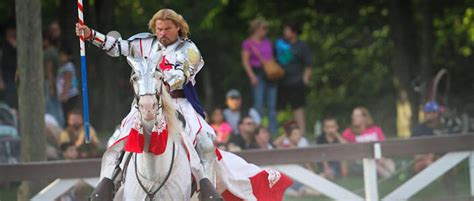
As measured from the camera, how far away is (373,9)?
2475 centimetres

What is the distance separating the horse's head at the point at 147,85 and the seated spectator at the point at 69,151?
6231 mm

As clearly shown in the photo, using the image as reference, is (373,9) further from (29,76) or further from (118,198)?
(118,198)

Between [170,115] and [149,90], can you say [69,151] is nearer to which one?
[170,115]

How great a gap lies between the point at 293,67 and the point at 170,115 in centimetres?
995

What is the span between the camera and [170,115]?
966 cm

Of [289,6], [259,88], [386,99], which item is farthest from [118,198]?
[386,99]

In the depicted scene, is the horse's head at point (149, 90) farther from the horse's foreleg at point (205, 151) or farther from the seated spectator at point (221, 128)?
the seated spectator at point (221, 128)

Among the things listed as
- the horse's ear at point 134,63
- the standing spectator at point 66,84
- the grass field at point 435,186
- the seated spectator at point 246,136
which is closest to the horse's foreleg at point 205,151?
the horse's ear at point 134,63

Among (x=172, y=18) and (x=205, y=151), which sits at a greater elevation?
(x=172, y=18)

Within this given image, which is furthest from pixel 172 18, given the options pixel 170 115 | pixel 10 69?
pixel 10 69

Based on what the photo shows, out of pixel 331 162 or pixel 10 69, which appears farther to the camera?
pixel 10 69

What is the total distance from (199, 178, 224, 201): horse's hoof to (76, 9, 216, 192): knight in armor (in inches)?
4.5

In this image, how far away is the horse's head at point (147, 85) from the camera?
29.7 ft

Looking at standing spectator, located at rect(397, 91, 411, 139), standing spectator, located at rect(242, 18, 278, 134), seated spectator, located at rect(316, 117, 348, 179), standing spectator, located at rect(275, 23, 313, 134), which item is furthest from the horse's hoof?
standing spectator, located at rect(397, 91, 411, 139)
